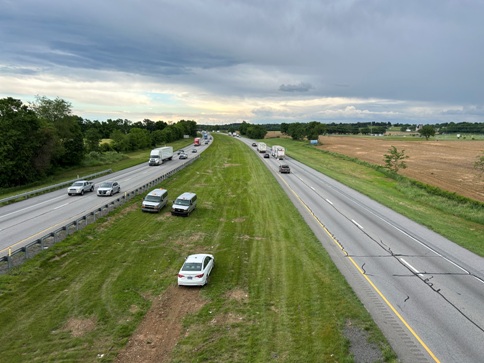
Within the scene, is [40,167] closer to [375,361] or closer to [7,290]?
[7,290]

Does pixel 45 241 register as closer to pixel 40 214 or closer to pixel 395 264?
pixel 40 214

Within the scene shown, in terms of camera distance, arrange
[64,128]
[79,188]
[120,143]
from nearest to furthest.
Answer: [79,188] → [64,128] → [120,143]

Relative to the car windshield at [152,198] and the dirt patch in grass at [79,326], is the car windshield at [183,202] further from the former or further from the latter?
the dirt patch in grass at [79,326]

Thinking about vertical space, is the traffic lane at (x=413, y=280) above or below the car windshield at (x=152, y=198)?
below

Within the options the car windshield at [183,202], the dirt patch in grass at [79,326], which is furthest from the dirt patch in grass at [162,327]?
the car windshield at [183,202]

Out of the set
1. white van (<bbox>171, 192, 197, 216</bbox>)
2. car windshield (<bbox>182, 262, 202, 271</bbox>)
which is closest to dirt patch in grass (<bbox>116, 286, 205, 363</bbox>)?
car windshield (<bbox>182, 262, 202, 271</bbox>)

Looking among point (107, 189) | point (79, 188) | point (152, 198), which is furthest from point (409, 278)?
point (79, 188)

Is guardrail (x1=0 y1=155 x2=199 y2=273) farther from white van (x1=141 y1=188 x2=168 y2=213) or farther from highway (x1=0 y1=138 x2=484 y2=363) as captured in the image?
white van (x1=141 y1=188 x2=168 y2=213)
